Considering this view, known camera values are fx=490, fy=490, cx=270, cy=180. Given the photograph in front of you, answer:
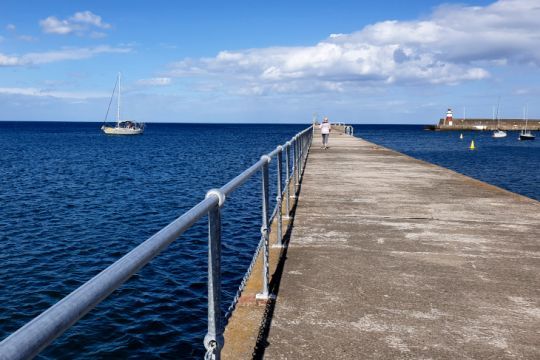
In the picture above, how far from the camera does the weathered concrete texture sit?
379 cm

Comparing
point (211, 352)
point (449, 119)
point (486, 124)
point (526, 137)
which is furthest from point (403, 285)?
point (486, 124)

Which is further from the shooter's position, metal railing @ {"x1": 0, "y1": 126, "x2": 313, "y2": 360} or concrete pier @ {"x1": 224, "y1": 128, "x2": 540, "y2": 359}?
concrete pier @ {"x1": 224, "y1": 128, "x2": 540, "y2": 359}

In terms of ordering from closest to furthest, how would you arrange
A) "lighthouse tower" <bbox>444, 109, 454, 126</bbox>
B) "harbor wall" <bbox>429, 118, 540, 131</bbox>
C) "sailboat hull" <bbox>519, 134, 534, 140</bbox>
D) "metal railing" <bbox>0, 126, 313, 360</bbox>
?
"metal railing" <bbox>0, 126, 313, 360</bbox> < "sailboat hull" <bbox>519, 134, 534, 140</bbox> < "lighthouse tower" <bbox>444, 109, 454, 126</bbox> < "harbor wall" <bbox>429, 118, 540, 131</bbox>

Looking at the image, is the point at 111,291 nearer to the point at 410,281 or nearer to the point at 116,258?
the point at 410,281

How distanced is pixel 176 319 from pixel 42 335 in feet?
28.4

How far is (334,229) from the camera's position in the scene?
7.31 m

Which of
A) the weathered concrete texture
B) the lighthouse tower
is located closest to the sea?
the weathered concrete texture

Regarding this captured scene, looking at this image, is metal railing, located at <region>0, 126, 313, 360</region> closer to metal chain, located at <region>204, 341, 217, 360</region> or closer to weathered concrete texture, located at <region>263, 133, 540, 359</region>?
metal chain, located at <region>204, 341, 217, 360</region>

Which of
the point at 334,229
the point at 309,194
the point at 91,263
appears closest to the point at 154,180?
the point at 91,263

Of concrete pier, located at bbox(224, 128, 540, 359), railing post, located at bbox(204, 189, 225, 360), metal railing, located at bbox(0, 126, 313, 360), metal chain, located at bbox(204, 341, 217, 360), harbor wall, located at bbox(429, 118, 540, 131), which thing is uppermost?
harbor wall, located at bbox(429, 118, 540, 131)

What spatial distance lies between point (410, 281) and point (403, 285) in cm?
16

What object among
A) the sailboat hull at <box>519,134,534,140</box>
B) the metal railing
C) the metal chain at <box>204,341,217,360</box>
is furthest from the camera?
the sailboat hull at <box>519,134,534,140</box>

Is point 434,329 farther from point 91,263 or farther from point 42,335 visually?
point 91,263

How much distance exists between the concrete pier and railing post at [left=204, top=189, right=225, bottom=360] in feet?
3.50
